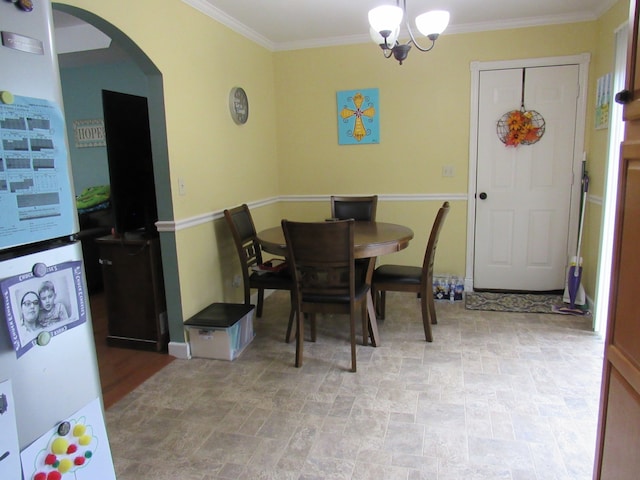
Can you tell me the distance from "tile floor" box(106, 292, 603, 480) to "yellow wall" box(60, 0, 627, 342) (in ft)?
2.29

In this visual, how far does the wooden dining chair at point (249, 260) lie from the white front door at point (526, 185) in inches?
79.3

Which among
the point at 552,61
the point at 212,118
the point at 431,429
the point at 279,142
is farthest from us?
the point at 279,142

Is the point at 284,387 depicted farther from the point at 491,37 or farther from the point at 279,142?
the point at 491,37

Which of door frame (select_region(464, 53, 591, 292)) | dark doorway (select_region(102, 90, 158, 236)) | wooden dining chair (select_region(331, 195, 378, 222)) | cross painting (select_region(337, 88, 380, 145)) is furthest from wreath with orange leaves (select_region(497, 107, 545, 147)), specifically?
dark doorway (select_region(102, 90, 158, 236))

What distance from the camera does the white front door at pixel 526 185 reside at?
382 cm

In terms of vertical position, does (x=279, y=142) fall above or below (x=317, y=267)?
above

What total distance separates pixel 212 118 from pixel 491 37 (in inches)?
98.5

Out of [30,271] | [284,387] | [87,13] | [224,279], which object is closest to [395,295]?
[224,279]

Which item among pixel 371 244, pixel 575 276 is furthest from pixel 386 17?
pixel 575 276

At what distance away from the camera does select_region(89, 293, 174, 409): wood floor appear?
2566 millimetres

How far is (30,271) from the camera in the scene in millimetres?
979

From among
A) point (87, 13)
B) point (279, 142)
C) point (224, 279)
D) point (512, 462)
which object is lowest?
point (512, 462)

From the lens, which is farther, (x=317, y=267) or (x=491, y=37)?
(x=491, y=37)

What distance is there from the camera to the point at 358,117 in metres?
4.24
